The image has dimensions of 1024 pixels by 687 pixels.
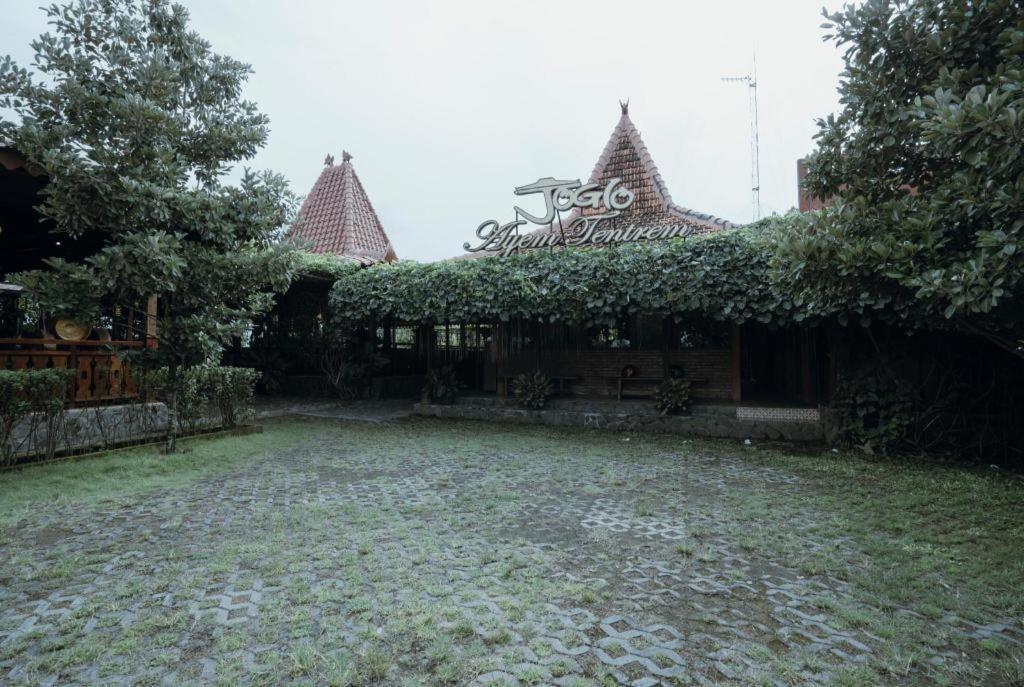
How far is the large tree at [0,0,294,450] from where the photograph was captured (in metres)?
6.44

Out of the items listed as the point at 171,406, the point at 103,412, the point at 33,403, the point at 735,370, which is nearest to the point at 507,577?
the point at 171,406

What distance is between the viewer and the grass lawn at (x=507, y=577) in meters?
2.71

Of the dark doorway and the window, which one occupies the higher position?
the window

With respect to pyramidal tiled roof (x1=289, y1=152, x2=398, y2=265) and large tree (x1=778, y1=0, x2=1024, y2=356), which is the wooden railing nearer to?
pyramidal tiled roof (x1=289, y1=152, x2=398, y2=265)

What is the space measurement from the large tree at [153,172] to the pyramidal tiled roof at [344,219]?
736 centimetres

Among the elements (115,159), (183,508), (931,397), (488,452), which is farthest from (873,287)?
(115,159)

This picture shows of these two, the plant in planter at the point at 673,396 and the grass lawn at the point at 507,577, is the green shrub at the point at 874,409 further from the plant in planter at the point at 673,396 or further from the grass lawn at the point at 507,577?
the plant in planter at the point at 673,396

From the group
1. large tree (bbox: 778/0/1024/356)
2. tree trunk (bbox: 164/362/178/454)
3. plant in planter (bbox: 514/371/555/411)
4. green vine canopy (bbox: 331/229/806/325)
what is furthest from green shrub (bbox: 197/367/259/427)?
large tree (bbox: 778/0/1024/356)

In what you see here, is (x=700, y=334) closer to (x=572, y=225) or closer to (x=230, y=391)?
(x=572, y=225)

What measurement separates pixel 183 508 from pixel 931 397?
976 centimetres

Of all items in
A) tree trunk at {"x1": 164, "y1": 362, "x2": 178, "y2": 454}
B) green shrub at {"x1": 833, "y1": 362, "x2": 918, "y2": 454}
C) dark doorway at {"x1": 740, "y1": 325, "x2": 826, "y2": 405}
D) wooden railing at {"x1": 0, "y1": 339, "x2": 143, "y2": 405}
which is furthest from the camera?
dark doorway at {"x1": 740, "y1": 325, "x2": 826, "y2": 405}

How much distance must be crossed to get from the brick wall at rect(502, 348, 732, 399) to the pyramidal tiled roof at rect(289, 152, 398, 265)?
6257 millimetres

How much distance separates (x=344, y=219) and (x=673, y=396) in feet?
39.0

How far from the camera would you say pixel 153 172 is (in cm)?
686
